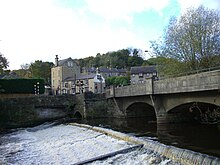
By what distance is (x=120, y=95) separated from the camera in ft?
106

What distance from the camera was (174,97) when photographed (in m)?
21.6

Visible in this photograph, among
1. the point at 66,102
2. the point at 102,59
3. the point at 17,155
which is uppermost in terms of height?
the point at 102,59

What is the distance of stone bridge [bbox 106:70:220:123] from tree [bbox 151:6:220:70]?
5.79m

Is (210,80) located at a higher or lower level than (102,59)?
lower

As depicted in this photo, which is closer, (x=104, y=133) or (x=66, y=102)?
(x=104, y=133)

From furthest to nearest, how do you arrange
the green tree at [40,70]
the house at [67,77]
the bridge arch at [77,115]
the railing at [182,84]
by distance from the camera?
the green tree at [40,70]
the house at [67,77]
the bridge arch at [77,115]
the railing at [182,84]

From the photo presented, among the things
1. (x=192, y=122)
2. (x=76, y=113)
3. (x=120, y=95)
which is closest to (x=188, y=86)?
(x=192, y=122)

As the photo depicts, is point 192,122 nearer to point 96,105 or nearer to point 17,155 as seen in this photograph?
point 96,105

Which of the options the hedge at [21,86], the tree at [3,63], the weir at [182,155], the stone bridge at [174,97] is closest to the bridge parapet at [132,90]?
the stone bridge at [174,97]

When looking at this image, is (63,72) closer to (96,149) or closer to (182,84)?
(182,84)

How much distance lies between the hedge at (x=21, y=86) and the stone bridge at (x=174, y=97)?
1555 centimetres

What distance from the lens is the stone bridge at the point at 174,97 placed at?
54.0 feet

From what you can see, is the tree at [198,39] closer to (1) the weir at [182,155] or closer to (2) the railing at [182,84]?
(2) the railing at [182,84]

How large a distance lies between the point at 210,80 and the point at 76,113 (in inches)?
1017
